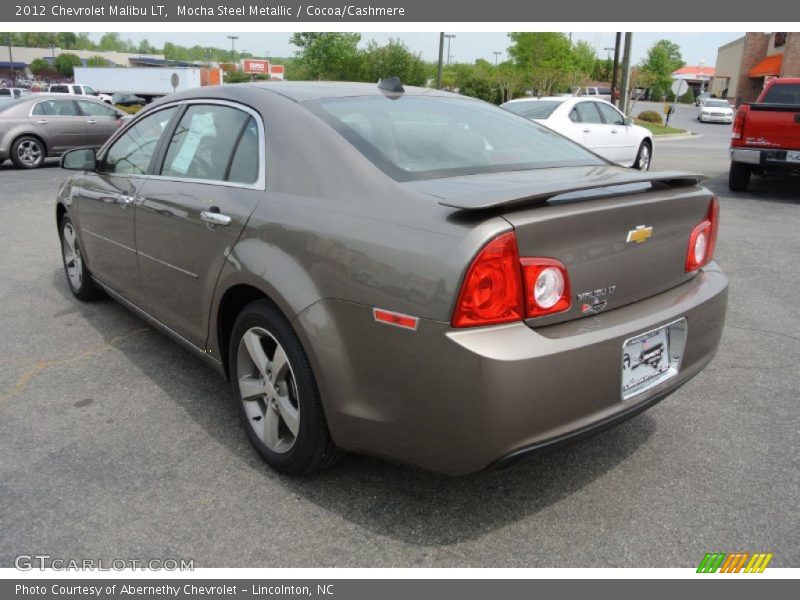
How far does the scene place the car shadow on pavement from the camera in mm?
2615

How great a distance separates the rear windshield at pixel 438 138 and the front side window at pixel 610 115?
9540mm

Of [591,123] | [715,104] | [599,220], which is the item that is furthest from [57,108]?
[715,104]

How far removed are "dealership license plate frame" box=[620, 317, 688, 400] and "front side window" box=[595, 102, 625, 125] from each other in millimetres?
10548

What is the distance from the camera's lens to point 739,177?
450 inches

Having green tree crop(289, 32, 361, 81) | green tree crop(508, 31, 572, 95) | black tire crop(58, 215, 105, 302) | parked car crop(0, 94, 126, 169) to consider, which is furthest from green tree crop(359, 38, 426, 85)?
black tire crop(58, 215, 105, 302)

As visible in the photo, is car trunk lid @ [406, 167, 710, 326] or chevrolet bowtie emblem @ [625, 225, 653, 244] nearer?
car trunk lid @ [406, 167, 710, 326]

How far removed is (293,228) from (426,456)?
1.01 metres

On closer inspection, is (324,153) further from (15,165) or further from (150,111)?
(15,165)

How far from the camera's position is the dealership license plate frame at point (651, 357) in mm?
2484

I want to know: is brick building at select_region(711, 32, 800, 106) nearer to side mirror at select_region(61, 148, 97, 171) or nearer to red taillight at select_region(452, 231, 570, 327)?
side mirror at select_region(61, 148, 97, 171)

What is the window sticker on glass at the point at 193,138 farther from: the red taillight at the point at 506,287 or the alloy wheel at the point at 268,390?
the red taillight at the point at 506,287

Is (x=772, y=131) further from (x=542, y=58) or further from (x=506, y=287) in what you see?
(x=542, y=58)

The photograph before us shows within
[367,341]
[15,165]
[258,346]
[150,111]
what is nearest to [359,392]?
[367,341]

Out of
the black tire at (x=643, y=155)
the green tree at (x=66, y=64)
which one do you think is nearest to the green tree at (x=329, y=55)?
the black tire at (x=643, y=155)
